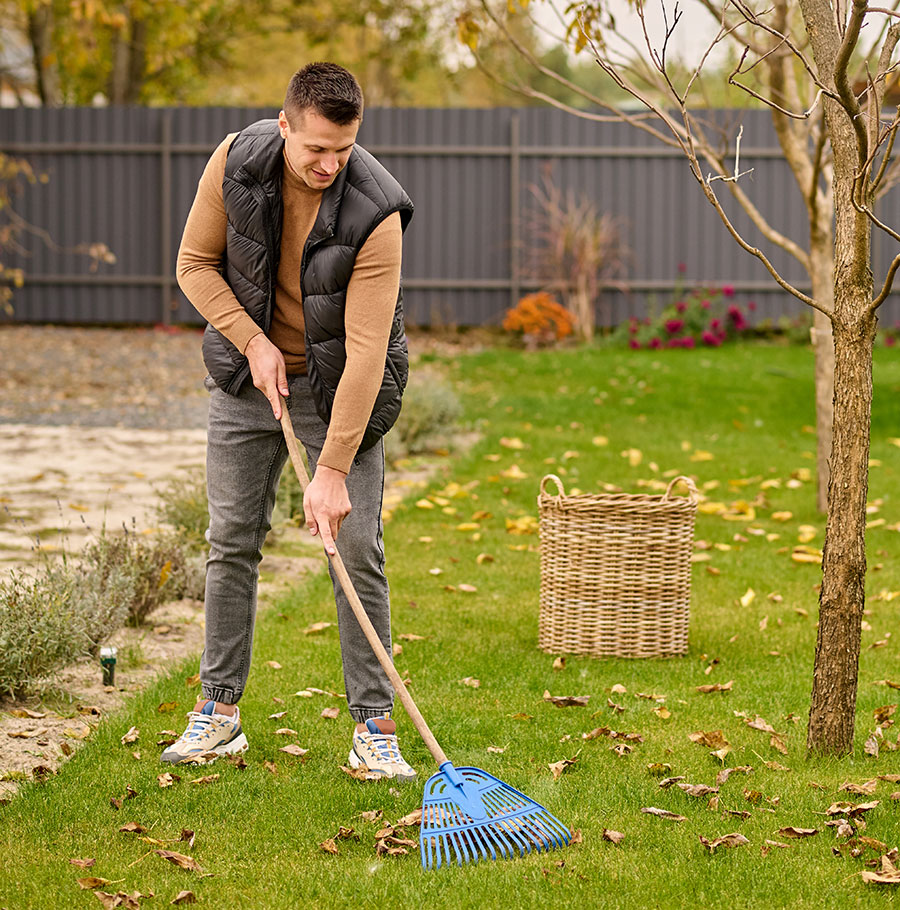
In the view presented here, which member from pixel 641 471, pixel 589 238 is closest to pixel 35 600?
pixel 641 471

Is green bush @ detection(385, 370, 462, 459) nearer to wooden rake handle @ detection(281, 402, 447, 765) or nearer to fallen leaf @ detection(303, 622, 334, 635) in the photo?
fallen leaf @ detection(303, 622, 334, 635)

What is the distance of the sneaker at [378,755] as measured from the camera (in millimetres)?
3174

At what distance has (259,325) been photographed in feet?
10.3

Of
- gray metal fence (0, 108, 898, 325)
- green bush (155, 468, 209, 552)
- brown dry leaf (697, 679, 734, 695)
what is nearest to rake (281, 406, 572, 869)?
brown dry leaf (697, 679, 734, 695)

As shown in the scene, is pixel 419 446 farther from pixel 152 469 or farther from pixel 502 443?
pixel 152 469

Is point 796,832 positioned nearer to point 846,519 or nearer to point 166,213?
point 846,519

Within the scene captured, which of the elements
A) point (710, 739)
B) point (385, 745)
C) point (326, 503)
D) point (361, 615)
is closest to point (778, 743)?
point (710, 739)

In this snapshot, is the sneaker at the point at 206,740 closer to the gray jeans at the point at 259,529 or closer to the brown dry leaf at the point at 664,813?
the gray jeans at the point at 259,529

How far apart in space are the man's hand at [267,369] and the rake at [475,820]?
80 centimetres

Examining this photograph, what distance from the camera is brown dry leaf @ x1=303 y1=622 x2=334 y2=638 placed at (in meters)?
4.46

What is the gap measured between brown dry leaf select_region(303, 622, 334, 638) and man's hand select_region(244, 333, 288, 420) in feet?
5.16

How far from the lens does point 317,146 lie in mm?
2797

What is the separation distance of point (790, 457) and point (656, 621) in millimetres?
A: 4065

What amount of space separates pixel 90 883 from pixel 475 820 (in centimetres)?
85
